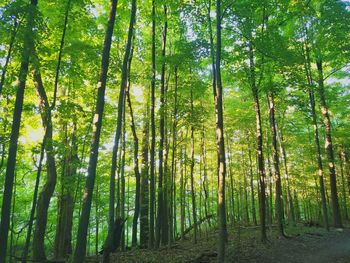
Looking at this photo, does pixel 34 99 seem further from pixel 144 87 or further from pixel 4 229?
pixel 4 229

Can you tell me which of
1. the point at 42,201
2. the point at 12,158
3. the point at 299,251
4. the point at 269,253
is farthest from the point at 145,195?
the point at 12,158

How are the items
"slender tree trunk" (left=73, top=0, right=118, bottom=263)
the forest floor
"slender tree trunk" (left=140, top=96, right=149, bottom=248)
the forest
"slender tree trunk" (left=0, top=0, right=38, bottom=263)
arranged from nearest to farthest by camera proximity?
"slender tree trunk" (left=0, top=0, right=38, bottom=263), "slender tree trunk" (left=73, top=0, right=118, bottom=263), the forest, the forest floor, "slender tree trunk" (left=140, top=96, right=149, bottom=248)

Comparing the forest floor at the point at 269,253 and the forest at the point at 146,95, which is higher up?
the forest at the point at 146,95

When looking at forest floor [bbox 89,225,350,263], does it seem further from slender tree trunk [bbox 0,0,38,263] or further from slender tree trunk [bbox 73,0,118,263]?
slender tree trunk [bbox 0,0,38,263]

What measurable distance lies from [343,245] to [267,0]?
10315 millimetres

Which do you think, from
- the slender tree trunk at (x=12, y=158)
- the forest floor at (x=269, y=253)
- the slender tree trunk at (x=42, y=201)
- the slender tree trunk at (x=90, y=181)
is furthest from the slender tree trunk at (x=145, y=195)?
the slender tree trunk at (x=12, y=158)

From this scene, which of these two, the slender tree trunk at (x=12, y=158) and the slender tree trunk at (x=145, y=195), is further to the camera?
the slender tree trunk at (x=145, y=195)

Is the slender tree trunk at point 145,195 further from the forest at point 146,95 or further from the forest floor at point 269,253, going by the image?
the forest floor at point 269,253

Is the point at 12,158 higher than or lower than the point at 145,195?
lower

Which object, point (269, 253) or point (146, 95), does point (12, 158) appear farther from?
point (146, 95)

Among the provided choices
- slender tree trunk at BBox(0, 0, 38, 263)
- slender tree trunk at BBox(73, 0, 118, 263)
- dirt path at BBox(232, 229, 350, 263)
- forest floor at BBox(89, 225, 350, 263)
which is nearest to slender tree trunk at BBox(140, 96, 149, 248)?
forest floor at BBox(89, 225, 350, 263)

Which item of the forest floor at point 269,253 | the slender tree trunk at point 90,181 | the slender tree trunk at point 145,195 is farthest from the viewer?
the slender tree trunk at point 145,195

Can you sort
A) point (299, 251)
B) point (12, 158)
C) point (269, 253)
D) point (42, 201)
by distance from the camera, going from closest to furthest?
point (12, 158), point (269, 253), point (299, 251), point (42, 201)

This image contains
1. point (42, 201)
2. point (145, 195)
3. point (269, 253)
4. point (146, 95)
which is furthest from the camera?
point (146, 95)
